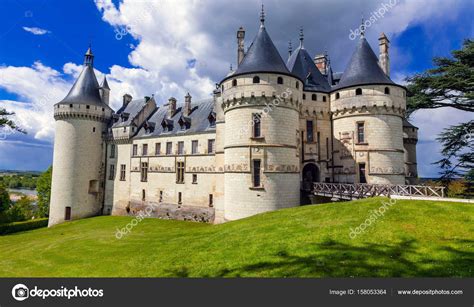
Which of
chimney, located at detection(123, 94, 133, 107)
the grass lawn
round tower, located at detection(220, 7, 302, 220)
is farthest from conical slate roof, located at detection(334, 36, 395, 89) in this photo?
chimney, located at detection(123, 94, 133, 107)

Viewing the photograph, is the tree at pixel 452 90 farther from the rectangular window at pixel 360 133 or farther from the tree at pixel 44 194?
the tree at pixel 44 194

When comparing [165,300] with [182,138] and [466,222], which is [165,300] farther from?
[182,138]

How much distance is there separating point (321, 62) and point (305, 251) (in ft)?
83.6

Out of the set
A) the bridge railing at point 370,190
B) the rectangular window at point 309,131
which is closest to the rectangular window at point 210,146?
the rectangular window at point 309,131

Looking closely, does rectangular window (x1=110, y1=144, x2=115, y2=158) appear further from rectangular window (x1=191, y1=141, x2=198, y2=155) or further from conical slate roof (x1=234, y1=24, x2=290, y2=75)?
conical slate roof (x1=234, y1=24, x2=290, y2=75)

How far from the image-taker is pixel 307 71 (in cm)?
2702

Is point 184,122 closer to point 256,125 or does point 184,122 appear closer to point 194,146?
point 194,146

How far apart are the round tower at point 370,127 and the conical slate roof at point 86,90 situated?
108 feet

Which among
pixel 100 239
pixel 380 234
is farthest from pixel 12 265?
pixel 380 234

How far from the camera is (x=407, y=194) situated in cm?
1667

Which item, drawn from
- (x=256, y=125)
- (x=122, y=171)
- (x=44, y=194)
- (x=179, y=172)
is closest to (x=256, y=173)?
(x=256, y=125)

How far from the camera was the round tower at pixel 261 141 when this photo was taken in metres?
20.8

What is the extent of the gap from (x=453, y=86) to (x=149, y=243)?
2877 centimetres

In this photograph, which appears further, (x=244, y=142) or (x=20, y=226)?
(x=20, y=226)
